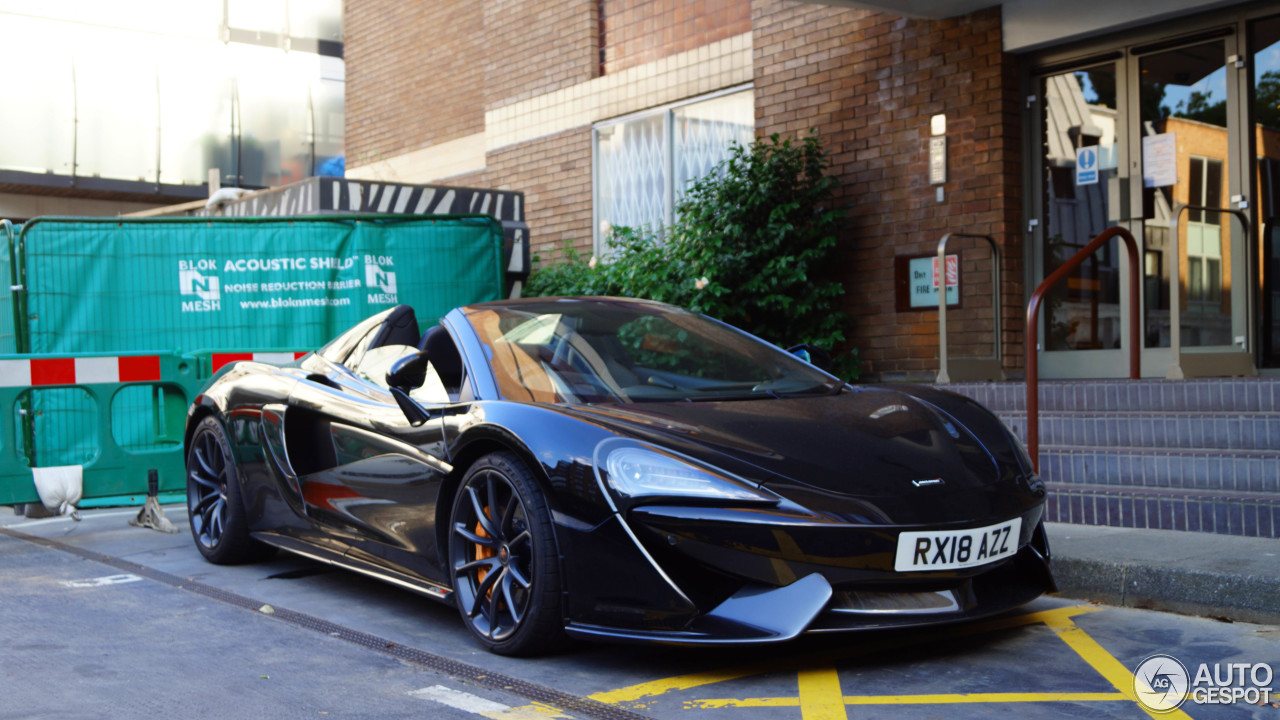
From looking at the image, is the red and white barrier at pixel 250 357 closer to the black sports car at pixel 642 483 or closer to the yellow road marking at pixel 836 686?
the black sports car at pixel 642 483

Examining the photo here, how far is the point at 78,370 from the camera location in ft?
22.1

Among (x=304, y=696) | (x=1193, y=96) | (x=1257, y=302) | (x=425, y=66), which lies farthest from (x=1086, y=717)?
(x=425, y=66)

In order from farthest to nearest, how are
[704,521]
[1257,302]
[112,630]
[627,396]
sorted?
1. [1257,302]
2. [112,630]
3. [627,396]
4. [704,521]

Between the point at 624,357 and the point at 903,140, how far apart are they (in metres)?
5.73

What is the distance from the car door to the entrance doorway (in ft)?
16.2

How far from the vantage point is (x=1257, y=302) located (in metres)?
7.78

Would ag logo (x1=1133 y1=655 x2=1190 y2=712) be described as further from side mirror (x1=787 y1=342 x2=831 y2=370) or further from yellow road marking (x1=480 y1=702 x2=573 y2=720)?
side mirror (x1=787 y1=342 x2=831 y2=370)

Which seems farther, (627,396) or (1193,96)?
(1193,96)

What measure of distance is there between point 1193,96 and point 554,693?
6916 millimetres

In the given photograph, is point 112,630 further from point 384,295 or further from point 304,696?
point 384,295

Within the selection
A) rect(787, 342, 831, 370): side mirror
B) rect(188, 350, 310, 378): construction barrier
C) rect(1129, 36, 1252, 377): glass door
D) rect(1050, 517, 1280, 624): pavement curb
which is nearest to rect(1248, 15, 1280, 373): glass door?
rect(1129, 36, 1252, 377): glass door

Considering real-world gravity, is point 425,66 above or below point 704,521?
above

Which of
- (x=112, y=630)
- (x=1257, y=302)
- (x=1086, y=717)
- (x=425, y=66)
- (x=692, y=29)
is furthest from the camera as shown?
(x=425, y=66)

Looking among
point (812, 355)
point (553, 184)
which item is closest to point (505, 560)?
point (812, 355)
